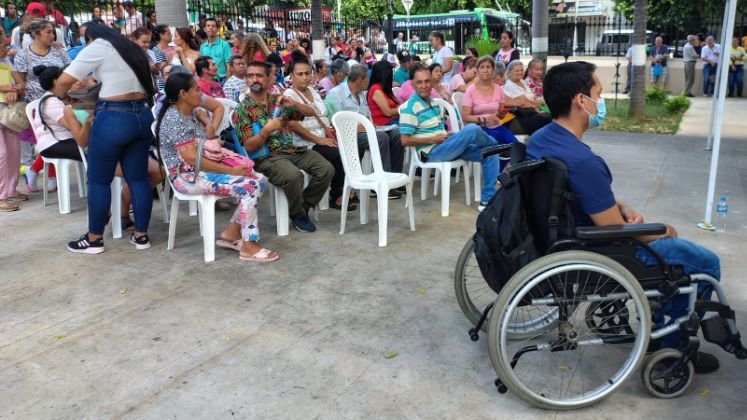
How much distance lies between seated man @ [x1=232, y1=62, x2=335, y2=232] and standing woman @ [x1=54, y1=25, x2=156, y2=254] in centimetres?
75

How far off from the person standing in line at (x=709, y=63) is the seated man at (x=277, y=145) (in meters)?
14.2

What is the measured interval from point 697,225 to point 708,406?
2.83 m

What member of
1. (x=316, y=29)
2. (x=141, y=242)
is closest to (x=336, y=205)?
(x=141, y=242)

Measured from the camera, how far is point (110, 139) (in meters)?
4.36

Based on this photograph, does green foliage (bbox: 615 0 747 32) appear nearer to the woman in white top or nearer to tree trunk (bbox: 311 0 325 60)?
tree trunk (bbox: 311 0 325 60)

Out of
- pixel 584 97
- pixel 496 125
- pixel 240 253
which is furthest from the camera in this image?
pixel 496 125

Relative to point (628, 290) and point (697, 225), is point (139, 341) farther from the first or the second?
point (697, 225)

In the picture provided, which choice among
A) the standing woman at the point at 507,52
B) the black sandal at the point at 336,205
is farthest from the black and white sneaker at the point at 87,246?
the standing woman at the point at 507,52

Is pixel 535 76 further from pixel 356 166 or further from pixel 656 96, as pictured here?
pixel 656 96

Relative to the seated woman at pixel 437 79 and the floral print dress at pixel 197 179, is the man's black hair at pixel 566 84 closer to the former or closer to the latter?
the floral print dress at pixel 197 179

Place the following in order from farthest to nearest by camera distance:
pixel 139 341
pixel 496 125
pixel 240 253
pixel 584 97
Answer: pixel 496 125 → pixel 240 253 → pixel 139 341 → pixel 584 97

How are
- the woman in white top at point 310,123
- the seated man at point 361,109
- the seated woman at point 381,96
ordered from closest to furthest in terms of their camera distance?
1. the woman in white top at point 310,123
2. the seated man at point 361,109
3. the seated woman at point 381,96

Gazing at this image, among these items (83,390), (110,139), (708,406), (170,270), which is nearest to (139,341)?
(83,390)

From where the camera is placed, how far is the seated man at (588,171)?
8.66 ft
